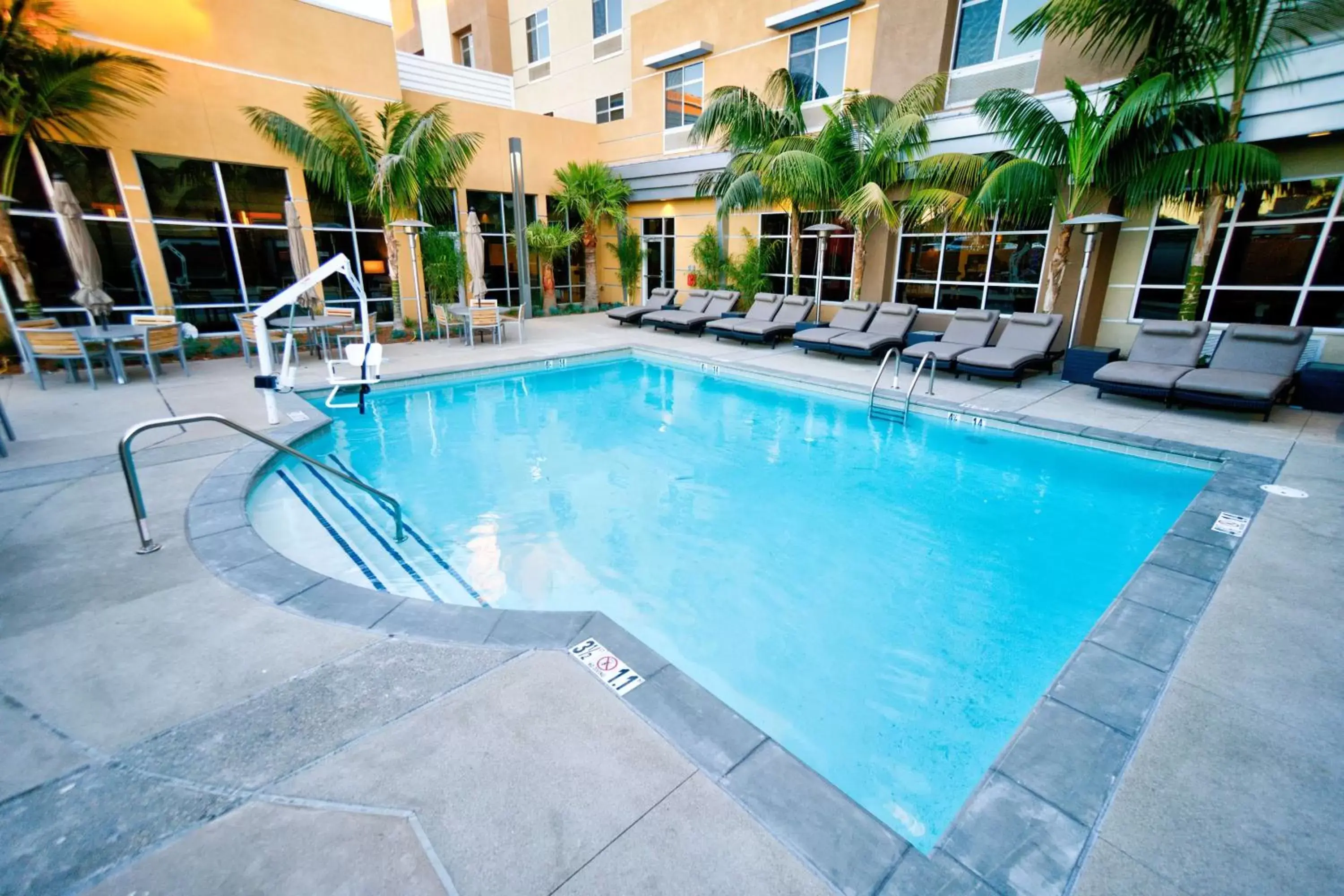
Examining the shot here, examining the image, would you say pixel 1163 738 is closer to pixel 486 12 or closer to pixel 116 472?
pixel 116 472

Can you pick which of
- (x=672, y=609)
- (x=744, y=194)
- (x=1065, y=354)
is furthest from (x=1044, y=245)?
(x=672, y=609)

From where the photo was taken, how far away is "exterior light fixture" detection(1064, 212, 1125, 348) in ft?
26.8

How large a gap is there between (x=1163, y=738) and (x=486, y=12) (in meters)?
27.9

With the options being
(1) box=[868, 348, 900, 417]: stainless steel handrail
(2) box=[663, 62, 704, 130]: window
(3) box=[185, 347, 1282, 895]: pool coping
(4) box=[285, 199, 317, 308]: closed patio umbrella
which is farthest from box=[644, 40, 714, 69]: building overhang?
(3) box=[185, 347, 1282, 895]: pool coping

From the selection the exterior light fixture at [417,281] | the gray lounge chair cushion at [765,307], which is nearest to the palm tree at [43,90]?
the exterior light fixture at [417,281]

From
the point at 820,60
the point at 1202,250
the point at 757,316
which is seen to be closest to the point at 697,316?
the point at 757,316

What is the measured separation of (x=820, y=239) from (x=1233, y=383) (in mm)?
7350

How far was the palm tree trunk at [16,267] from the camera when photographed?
8703mm

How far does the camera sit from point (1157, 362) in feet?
25.3

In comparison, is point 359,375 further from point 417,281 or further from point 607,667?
point 607,667

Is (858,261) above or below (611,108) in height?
below

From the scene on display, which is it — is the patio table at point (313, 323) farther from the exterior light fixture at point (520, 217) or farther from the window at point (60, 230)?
the exterior light fixture at point (520, 217)

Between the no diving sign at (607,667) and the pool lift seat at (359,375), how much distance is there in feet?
15.9

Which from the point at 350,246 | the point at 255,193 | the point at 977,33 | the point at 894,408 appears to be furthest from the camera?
the point at 350,246
